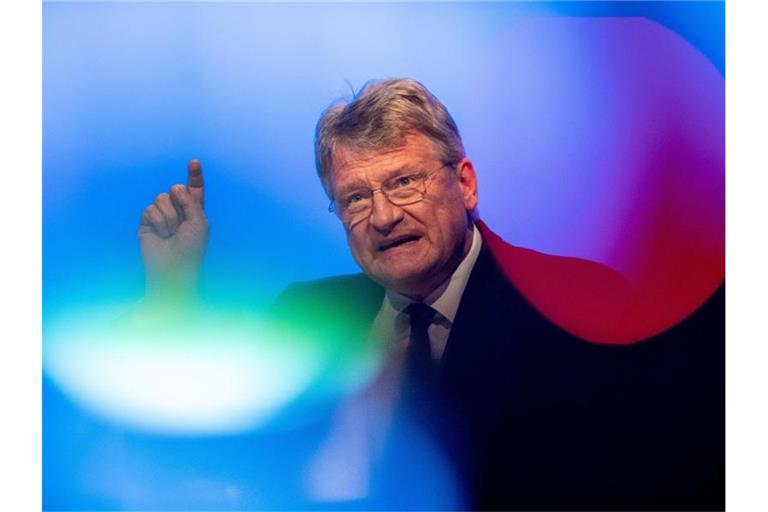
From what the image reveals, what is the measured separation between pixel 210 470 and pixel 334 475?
43cm

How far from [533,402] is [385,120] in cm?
111

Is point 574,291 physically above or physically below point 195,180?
below

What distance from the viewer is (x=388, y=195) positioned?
3.08 meters

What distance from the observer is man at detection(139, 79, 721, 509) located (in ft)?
10.3

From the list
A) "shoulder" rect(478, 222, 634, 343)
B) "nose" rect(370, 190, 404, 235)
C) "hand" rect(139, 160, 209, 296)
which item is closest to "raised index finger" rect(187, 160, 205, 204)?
"hand" rect(139, 160, 209, 296)

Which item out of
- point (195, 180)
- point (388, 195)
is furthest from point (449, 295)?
point (195, 180)

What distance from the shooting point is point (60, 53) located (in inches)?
124

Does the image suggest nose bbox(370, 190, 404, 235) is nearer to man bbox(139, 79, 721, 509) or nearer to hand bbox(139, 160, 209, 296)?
man bbox(139, 79, 721, 509)

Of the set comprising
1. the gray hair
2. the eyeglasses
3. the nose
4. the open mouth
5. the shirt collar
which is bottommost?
the shirt collar

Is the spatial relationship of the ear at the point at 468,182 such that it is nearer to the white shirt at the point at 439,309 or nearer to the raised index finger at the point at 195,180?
the white shirt at the point at 439,309

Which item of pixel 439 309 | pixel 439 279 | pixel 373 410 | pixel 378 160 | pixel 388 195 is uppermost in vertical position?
pixel 378 160

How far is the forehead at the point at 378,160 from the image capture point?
10.1 ft

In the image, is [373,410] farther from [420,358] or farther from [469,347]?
[469,347]

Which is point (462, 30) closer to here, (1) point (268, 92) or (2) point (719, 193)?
(1) point (268, 92)
